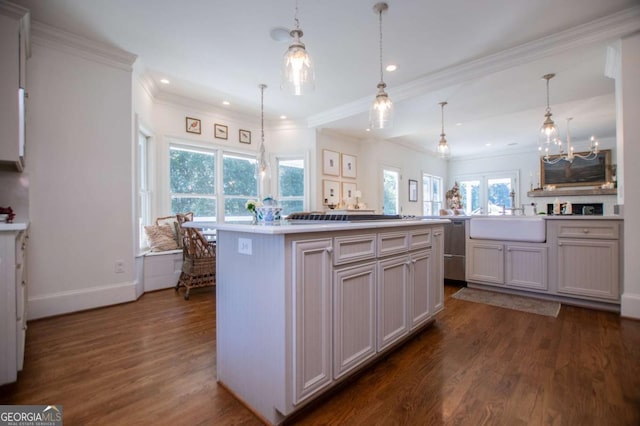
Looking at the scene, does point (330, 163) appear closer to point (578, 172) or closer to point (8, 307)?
point (8, 307)

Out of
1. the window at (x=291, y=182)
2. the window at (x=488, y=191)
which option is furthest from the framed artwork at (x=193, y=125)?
the window at (x=488, y=191)

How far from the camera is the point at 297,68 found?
1877mm

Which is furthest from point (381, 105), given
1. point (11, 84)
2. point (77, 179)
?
point (77, 179)

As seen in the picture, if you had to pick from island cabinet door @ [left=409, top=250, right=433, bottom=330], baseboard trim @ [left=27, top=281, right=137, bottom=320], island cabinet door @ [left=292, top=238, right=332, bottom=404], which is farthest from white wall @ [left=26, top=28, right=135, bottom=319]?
island cabinet door @ [left=409, top=250, right=433, bottom=330]

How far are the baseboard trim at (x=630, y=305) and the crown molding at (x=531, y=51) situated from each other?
241 cm

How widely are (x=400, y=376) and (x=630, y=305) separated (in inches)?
99.6

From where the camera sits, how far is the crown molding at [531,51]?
8.34 feet

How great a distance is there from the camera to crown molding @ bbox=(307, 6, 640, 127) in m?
2.54

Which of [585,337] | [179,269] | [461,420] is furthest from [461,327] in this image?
[179,269]

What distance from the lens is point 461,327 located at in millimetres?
2449

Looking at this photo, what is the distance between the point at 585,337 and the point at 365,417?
2.07 m

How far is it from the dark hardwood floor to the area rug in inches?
10.5

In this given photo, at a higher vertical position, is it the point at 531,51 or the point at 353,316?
the point at 531,51

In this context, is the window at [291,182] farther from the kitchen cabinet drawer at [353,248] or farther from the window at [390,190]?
the kitchen cabinet drawer at [353,248]
